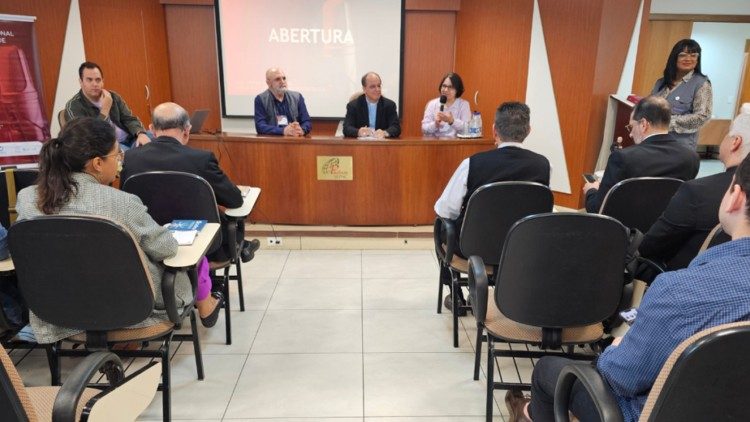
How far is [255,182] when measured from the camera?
13.4 feet

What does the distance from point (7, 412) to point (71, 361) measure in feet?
5.62

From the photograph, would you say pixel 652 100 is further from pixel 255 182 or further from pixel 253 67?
pixel 253 67

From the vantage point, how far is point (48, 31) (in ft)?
16.2

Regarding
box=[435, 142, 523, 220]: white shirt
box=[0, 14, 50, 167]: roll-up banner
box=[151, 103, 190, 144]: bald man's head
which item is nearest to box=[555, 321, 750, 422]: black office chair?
box=[435, 142, 523, 220]: white shirt

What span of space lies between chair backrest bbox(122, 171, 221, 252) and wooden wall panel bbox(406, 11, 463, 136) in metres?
3.93

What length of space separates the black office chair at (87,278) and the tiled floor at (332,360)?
55cm

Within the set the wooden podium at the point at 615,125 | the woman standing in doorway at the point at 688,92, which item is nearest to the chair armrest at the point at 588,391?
the woman standing in doorway at the point at 688,92

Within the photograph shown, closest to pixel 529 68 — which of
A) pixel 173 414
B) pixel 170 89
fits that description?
pixel 170 89

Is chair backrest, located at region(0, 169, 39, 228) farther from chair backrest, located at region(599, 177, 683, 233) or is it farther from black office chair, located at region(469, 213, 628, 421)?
chair backrest, located at region(599, 177, 683, 233)

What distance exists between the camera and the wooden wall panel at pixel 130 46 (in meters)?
5.12

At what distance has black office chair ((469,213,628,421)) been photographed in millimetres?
1676

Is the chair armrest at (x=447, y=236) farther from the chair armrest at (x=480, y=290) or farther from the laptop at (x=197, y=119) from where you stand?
the laptop at (x=197, y=119)

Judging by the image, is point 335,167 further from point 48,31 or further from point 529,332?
point 48,31

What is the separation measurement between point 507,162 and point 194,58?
4685mm
